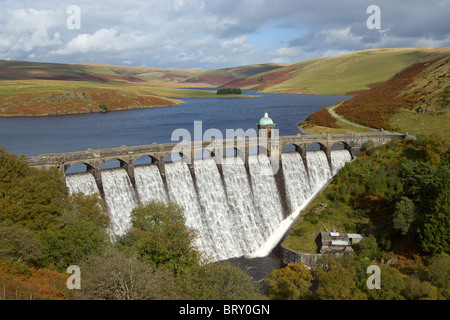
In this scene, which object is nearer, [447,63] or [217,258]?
[217,258]

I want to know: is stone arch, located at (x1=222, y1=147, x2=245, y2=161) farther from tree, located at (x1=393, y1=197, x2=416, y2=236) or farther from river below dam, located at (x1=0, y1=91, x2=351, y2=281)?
tree, located at (x1=393, y1=197, x2=416, y2=236)

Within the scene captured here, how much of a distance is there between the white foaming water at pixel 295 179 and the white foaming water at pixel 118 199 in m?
32.4

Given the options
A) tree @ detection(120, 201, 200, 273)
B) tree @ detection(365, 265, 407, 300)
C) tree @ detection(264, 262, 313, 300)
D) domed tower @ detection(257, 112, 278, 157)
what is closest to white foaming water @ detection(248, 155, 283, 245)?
domed tower @ detection(257, 112, 278, 157)

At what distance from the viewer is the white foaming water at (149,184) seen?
60625 mm

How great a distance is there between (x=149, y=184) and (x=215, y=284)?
30.8 meters

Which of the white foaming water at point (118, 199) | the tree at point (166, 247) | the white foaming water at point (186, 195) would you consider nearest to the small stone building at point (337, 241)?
the white foaming water at point (186, 195)

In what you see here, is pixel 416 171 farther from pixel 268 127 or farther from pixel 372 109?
pixel 372 109

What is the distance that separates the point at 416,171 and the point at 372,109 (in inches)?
2107

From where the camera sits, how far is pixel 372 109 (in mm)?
115625

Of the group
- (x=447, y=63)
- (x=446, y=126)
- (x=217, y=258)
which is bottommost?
(x=217, y=258)

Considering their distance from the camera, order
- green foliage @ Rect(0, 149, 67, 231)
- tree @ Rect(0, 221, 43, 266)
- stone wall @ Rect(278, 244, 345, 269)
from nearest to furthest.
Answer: tree @ Rect(0, 221, 43, 266)
green foliage @ Rect(0, 149, 67, 231)
stone wall @ Rect(278, 244, 345, 269)

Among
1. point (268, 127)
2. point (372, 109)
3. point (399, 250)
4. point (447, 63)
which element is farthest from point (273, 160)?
point (447, 63)

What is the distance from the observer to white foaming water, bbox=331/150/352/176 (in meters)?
81.8

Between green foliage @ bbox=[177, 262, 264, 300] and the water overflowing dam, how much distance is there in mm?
23150
